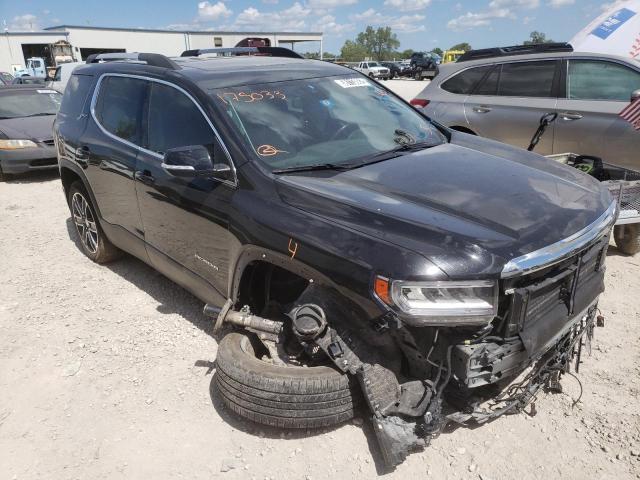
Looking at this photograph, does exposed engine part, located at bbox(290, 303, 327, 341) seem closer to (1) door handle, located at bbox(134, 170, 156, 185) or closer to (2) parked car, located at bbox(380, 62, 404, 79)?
(1) door handle, located at bbox(134, 170, 156, 185)

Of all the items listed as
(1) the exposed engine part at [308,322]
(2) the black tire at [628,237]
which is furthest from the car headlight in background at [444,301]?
(2) the black tire at [628,237]

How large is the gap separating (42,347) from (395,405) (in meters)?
2.69

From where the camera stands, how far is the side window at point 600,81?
5652mm

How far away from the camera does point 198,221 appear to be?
3.23 meters

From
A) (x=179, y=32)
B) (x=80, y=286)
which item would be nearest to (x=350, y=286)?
(x=80, y=286)

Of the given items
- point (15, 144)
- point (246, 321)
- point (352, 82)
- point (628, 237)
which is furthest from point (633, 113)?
point (15, 144)

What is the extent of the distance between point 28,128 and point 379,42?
4043 inches

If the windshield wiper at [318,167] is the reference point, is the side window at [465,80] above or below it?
above

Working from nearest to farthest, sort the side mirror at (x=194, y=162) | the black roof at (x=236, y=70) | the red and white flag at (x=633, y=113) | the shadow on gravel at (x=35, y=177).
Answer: the side mirror at (x=194, y=162), the black roof at (x=236, y=70), the red and white flag at (x=633, y=113), the shadow on gravel at (x=35, y=177)

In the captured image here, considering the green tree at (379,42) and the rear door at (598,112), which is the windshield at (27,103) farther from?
the green tree at (379,42)

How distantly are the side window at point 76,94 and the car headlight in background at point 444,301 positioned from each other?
12.1 ft

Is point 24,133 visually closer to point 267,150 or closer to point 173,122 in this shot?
point 173,122

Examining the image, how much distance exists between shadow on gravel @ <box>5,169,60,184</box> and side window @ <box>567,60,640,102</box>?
855 centimetres

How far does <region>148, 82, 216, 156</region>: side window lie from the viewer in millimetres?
3240
